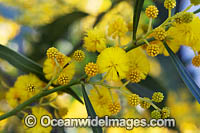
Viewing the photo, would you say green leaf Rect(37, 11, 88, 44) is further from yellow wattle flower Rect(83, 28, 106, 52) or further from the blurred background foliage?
yellow wattle flower Rect(83, 28, 106, 52)

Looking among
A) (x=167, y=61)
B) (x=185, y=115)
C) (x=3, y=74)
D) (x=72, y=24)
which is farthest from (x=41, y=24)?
(x=185, y=115)

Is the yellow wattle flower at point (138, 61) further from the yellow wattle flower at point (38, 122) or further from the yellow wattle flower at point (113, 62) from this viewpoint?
the yellow wattle flower at point (38, 122)

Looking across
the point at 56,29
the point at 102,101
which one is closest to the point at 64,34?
the point at 56,29

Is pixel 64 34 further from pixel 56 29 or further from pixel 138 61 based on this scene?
pixel 138 61

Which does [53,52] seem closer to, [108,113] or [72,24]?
[108,113]

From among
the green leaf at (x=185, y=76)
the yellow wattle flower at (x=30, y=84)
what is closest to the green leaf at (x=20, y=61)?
the yellow wattle flower at (x=30, y=84)
